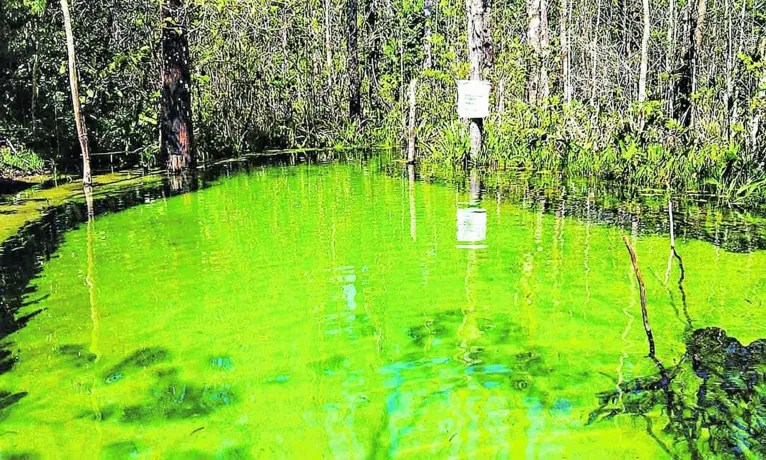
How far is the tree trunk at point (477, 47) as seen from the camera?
910 cm

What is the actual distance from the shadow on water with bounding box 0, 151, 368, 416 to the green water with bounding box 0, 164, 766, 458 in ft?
0.07

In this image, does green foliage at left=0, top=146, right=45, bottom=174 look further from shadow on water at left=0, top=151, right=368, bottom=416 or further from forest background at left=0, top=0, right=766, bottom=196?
shadow on water at left=0, top=151, right=368, bottom=416

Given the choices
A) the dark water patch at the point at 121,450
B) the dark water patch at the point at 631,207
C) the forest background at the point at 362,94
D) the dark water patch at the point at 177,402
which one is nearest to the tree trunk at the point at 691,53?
the forest background at the point at 362,94

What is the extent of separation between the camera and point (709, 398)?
7.57ft

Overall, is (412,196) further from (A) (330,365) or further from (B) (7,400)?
(B) (7,400)

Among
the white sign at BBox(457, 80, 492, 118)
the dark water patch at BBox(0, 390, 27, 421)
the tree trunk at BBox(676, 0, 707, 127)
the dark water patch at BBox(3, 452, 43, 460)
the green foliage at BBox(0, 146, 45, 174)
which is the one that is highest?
the tree trunk at BBox(676, 0, 707, 127)

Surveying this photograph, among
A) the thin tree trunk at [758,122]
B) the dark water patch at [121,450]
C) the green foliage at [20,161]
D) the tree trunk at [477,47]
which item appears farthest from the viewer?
the tree trunk at [477,47]

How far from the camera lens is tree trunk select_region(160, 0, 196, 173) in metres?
9.31

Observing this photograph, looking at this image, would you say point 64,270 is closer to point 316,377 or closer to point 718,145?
point 316,377

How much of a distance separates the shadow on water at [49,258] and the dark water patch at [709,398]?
1.63 meters

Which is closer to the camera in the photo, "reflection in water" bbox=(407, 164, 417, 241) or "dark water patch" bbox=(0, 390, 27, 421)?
"dark water patch" bbox=(0, 390, 27, 421)

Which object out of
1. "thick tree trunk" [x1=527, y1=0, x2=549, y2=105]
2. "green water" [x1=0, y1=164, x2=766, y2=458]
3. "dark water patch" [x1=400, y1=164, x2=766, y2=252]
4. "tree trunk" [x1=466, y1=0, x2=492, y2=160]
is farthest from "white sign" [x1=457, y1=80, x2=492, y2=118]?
"green water" [x1=0, y1=164, x2=766, y2=458]

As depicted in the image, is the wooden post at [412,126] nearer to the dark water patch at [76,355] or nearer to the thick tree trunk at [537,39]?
the thick tree trunk at [537,39]

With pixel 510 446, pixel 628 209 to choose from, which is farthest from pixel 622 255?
pixel 510 446
